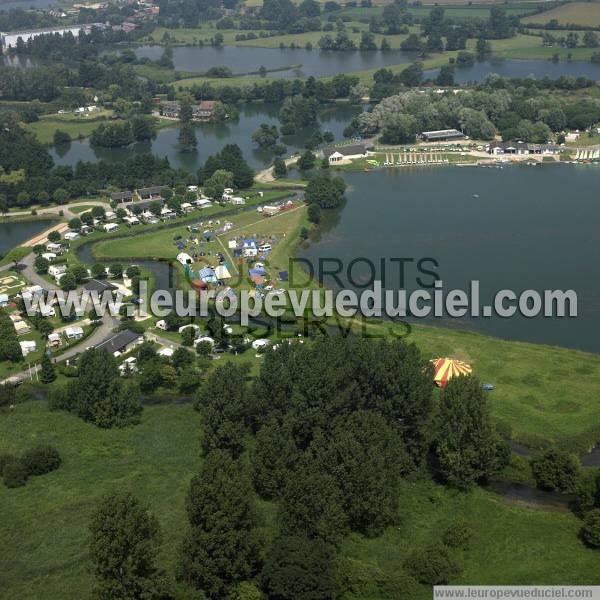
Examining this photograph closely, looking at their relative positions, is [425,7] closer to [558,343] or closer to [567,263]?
[567,263]

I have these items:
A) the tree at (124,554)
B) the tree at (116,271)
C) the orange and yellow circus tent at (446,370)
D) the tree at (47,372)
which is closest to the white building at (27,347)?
the tree at (47,372)

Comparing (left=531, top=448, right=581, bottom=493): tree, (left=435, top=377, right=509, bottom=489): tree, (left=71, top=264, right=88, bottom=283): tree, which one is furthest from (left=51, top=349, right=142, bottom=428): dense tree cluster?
(left=531, top=448, right=581, bottom=493): tree

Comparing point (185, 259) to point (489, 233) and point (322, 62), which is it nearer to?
point (489, 233)

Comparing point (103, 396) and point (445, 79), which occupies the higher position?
point (445, 79)

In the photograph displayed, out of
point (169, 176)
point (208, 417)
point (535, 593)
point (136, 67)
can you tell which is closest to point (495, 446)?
point (535, 593)

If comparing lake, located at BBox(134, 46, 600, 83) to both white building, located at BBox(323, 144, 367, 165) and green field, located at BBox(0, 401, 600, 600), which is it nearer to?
white building, located at BBox(323, 144, 367, 165)

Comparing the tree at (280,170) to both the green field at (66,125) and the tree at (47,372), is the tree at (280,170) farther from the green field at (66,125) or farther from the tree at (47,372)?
the tree at (47,372)

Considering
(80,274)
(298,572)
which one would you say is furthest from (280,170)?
(298,572)
